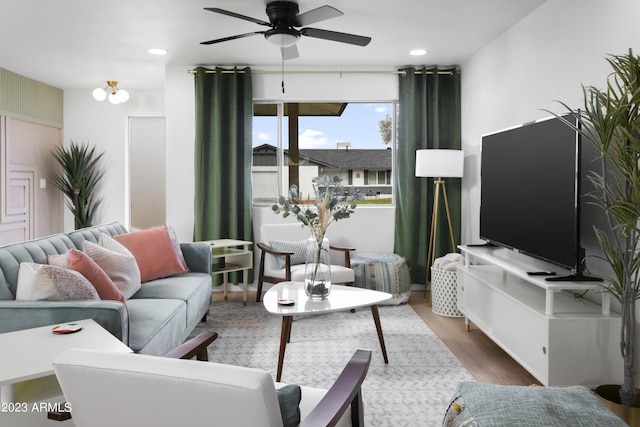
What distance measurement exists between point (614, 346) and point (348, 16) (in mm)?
2898

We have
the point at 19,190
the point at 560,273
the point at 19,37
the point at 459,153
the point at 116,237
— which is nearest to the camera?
the point at 560,273

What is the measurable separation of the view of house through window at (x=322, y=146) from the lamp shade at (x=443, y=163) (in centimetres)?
78

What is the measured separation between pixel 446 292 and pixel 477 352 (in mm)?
1020

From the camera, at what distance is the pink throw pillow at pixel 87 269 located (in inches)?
105

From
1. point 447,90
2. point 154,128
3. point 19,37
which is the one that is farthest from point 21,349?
point 154,128

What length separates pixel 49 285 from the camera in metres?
2.42

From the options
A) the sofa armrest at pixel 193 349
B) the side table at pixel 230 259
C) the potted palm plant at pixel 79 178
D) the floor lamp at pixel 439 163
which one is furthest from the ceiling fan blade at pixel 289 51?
the potted palm plant at pixel 79 178

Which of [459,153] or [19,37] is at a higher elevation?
[19,37]

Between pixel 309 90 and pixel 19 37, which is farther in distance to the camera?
pixel 309 90

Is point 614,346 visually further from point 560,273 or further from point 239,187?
point 239,187

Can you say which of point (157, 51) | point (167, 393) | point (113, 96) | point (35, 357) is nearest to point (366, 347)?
point (35, 357)

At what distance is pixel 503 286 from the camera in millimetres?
3365

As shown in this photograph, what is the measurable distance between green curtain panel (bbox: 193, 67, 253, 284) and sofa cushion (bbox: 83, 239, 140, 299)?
202 cm

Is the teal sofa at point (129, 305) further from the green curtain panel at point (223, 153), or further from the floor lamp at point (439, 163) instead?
the floor lamp at point (439, 163)
